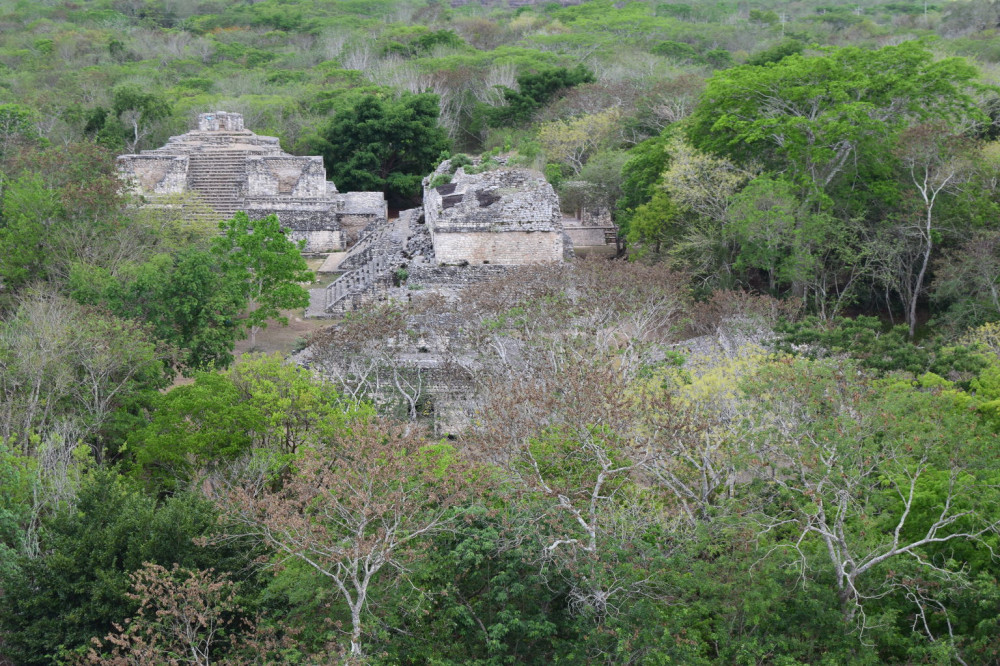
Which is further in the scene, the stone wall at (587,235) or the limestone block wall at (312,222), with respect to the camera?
the limestone block wall at (312,222)

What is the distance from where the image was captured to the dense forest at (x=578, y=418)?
8773mm

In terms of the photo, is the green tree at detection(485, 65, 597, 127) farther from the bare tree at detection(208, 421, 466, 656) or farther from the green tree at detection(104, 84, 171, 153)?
the bare tree at detection(208, 421, 466, 656)

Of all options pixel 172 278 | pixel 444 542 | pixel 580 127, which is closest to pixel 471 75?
pixel 580 127

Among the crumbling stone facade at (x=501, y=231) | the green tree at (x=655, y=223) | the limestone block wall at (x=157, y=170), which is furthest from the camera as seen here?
the limestone block wall at (x=157, y=170)

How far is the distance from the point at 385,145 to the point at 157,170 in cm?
695

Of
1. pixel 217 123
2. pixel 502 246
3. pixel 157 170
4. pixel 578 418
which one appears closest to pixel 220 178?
pixel 157 170

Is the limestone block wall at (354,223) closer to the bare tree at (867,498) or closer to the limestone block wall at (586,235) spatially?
the limestone block wall at (586,235)

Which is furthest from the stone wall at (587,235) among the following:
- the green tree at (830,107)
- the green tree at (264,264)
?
the green tree at (264,264)

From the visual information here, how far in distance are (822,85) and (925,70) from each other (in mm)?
2028

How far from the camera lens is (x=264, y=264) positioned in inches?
715

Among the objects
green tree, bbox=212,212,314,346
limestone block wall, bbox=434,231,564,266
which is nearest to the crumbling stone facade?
limestone block wall, bbox=434,231,564,266

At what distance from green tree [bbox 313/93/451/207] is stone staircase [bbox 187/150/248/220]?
3020 mm

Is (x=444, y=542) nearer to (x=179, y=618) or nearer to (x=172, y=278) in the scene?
(x=179, y=618)

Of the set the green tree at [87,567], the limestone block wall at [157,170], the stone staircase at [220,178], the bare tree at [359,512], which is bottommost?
the stone staircase at [220,178]
